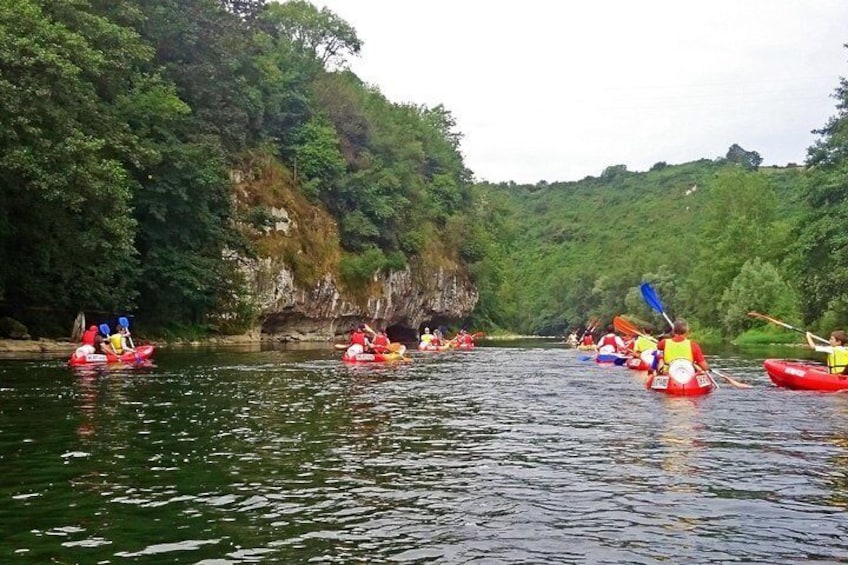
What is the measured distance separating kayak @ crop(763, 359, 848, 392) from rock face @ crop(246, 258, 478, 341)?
34.1m

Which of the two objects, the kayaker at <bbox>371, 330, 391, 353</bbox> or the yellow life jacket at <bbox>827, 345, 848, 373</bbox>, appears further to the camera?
the kayaker at <bbox>371, 330, 391, 353</bbox>

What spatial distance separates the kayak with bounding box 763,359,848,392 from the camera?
737 inches

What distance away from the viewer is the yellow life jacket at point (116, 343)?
1048 inches

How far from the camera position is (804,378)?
19141 millimetres

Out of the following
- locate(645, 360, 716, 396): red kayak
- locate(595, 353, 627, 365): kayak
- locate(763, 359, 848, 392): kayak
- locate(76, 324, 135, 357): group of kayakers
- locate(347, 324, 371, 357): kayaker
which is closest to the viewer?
locate(645, 360, 716, 396): red kayak

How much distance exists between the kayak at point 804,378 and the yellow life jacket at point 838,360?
1.07 ft

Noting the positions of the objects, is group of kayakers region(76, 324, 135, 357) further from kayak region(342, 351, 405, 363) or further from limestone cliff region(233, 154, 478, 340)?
limestone cliff region(233, 154, 478, 340)

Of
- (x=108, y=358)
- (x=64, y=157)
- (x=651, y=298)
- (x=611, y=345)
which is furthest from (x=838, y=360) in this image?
(x=64, y=157)

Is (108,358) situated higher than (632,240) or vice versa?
(632,240)

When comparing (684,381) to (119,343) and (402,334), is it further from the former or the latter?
(402,334)

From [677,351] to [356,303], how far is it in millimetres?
42490

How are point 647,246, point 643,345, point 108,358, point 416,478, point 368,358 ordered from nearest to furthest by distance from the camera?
point 416,478 → point 108,358 → point 368,358 → point 643,345 → point 647,246

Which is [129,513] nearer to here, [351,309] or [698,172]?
[351,309]

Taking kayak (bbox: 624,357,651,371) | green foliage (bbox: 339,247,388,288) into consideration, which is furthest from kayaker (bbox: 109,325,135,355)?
green foliage (bbox: 339,247,388,288)
